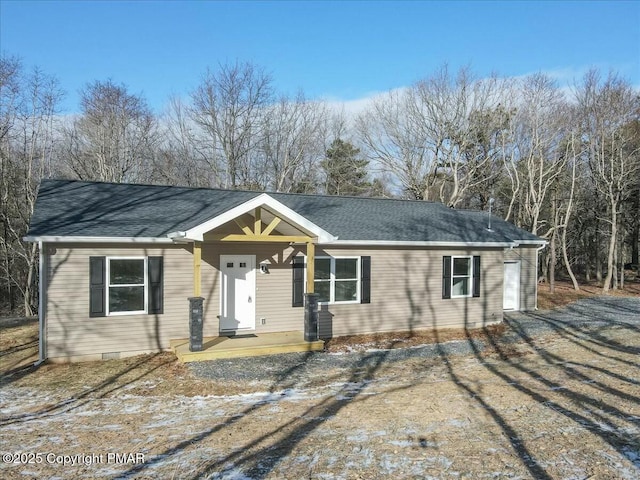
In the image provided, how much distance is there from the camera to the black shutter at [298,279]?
12.8 meters

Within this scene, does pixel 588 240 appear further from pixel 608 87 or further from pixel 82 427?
pixel 82 427

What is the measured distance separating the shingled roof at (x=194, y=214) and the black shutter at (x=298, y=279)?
122 cm

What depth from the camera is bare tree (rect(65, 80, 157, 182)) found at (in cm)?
2769

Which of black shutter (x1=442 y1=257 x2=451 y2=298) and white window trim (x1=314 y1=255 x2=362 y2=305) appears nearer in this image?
white window trim (x1=314 y1=255 x2=362 y2=305)

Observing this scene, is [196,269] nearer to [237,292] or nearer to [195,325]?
[195,325]

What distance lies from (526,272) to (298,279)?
10355 mm

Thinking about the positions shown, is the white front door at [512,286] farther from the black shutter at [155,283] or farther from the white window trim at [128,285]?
the white window trim at [128,285]

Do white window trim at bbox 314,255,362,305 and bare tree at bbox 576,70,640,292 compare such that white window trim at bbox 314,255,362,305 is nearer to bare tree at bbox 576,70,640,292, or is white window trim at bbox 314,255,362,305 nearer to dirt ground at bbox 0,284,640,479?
dirt ground at bbox 0,284,640,479

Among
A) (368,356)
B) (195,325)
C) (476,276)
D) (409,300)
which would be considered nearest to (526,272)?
(476,276)

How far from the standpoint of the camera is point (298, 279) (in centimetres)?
1279

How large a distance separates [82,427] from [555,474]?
19.3 feet

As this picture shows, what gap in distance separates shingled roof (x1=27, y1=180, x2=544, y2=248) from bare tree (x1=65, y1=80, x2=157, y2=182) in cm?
1496

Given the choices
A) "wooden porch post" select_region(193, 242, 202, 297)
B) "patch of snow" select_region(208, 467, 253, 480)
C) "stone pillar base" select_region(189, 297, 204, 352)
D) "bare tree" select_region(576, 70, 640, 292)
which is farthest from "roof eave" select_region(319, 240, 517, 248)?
"bare tree" select_region(576, 70, 640, 292)

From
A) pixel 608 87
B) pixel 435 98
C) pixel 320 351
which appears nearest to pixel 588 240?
pixel 608 87
